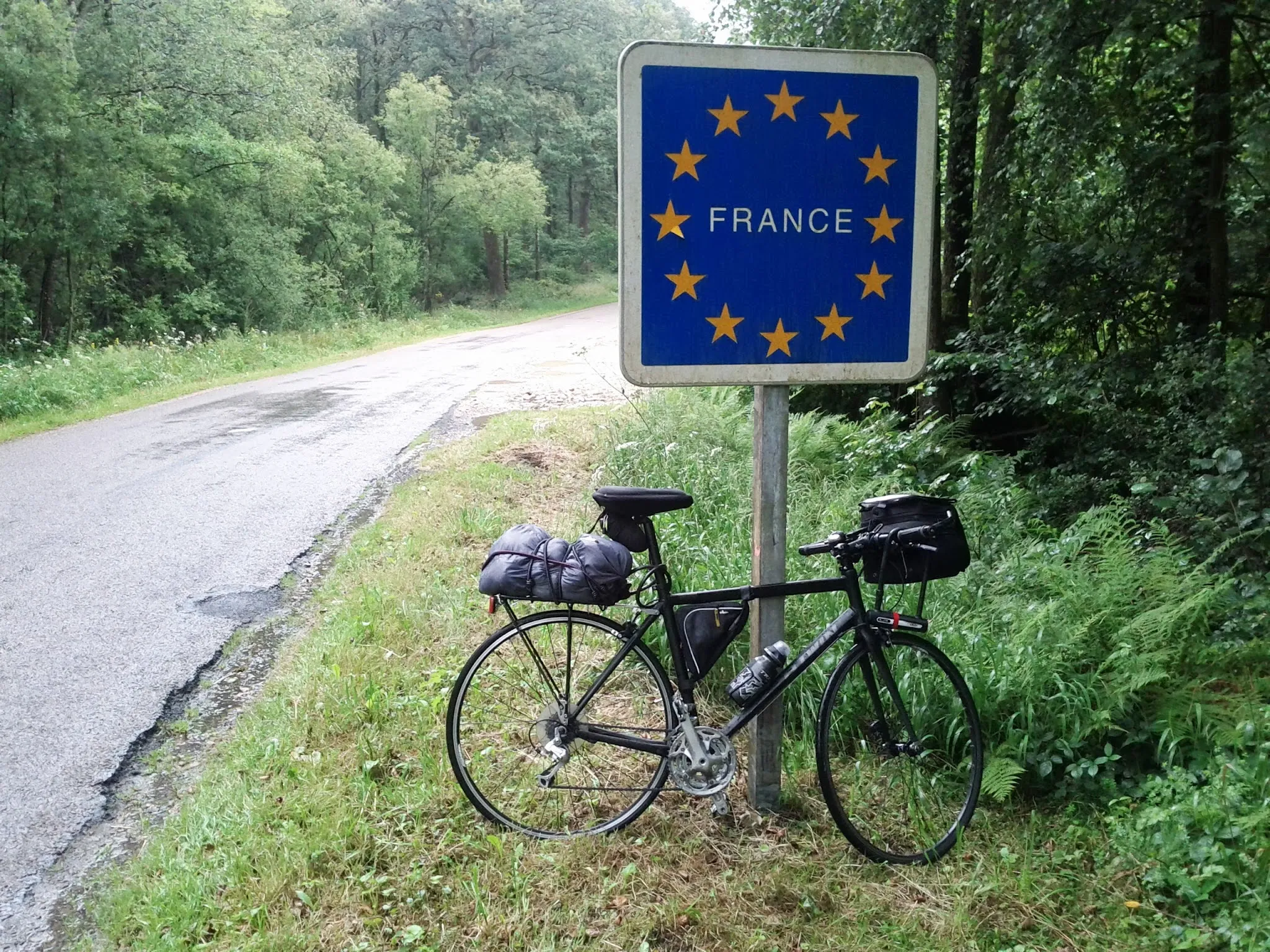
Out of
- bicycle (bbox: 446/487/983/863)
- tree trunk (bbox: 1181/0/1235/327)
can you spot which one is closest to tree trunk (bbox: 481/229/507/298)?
tree trunk (bbox: 1181/0/1235/327)

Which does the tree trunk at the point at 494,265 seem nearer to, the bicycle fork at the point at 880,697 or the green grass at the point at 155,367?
the green grass at the point at 155,367

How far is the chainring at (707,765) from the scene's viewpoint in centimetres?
296

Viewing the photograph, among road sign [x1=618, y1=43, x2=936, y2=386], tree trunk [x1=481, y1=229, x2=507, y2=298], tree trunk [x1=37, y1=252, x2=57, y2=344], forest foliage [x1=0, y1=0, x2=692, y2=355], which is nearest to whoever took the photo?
road sign [x1=618, y1=43, x2=936, y2=386]

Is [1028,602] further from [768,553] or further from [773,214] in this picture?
[773,214]

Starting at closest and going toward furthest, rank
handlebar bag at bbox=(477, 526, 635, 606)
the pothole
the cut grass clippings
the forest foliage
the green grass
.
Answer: the cut grass clippings < handlebar bag at bbox=(477, 526, 635, 606) < the pothole < the green grass < the forest foliage

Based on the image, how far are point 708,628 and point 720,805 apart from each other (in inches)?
23.3

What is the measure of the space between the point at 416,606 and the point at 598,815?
1.99 meters

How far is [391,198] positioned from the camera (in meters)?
35.9

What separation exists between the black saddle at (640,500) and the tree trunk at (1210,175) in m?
4.62

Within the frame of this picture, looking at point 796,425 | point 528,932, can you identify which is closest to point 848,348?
point 528,932

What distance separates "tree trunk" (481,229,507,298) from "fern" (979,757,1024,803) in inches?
1638

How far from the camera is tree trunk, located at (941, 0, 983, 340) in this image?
8094mm

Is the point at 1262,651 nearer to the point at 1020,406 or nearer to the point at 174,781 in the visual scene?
the point at 174,781

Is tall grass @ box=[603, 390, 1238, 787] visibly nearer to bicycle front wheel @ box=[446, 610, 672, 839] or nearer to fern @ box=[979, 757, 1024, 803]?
fern @ box=[979, 757, 1024, 803]
